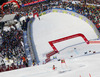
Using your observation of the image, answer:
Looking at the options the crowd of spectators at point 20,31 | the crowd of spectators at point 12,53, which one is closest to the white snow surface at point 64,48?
the crowd of spectators at point 12,53

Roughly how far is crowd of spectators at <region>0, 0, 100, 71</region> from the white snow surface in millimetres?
1588

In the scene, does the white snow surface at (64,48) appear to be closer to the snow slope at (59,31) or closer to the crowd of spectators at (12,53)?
the snow slope at (59,31)

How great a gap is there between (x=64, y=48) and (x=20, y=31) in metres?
6.44

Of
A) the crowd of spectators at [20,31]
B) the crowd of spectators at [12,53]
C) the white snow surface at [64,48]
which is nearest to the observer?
the white snow surface at [64,48]

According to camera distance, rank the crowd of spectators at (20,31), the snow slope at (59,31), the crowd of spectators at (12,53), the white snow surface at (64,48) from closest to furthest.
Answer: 1. the white snow surface at (64,48)
2. the crowd of spectators at (12,53)
3. the crowd of spectators at (20,31)
4. the snow slope at (59,31)

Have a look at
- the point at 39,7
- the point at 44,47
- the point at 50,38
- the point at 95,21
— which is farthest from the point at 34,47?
the point at 39,7

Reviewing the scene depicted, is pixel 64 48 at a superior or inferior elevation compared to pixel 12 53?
inferior

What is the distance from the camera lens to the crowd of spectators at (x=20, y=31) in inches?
616

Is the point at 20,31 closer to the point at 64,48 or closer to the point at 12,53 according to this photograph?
the point at 12,53

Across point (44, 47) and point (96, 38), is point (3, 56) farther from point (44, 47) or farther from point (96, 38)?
point (96, 38)

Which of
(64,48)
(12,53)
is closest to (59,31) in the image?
(64,48)

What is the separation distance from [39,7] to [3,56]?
1288 centimetres

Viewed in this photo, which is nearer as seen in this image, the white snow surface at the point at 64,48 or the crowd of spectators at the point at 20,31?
the white snow surface at the point at 64,48

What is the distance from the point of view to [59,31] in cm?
1961
